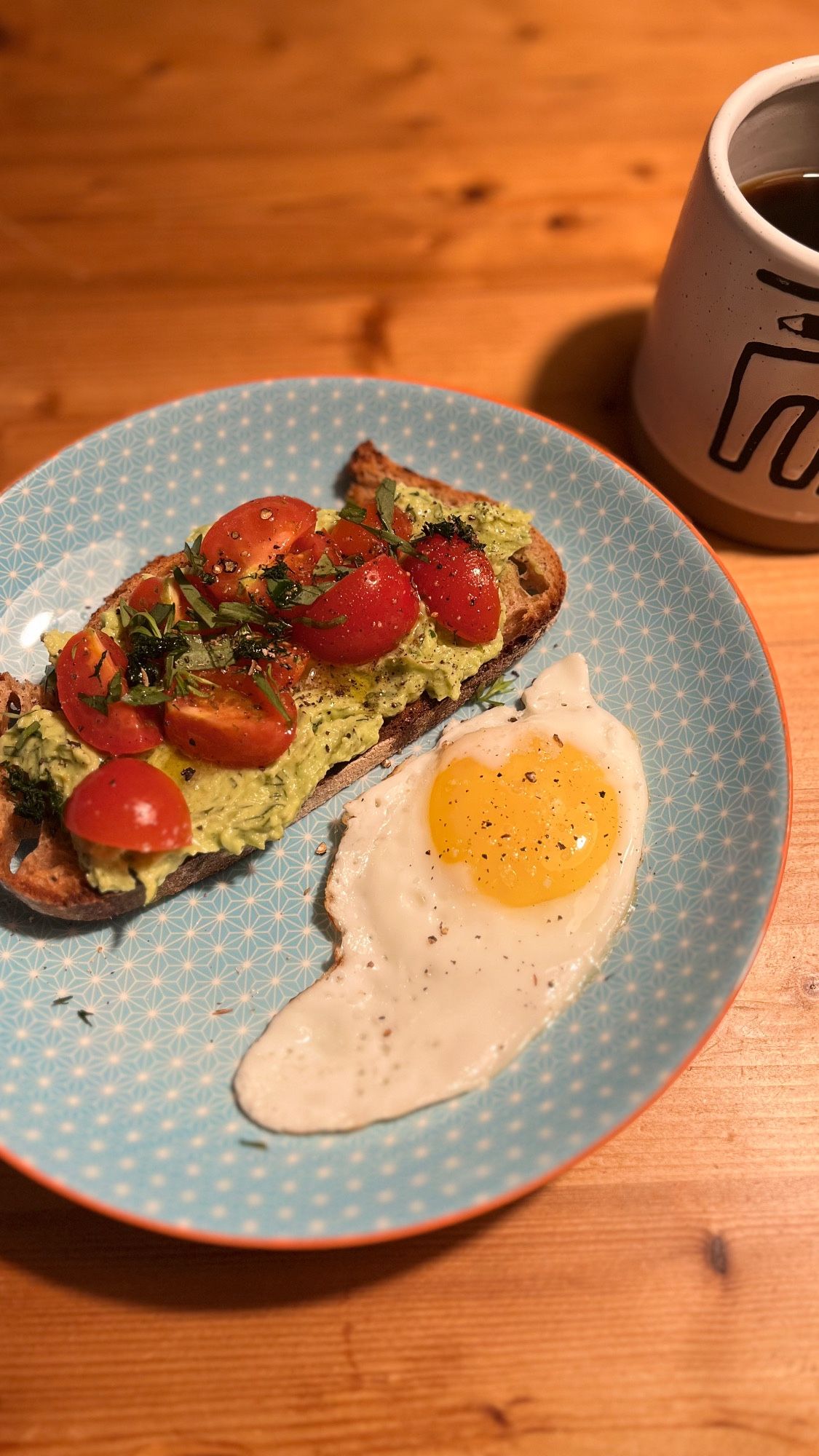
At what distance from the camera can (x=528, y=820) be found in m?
2.57

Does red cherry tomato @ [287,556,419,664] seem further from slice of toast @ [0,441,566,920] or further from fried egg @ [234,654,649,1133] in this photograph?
fried egg @ [234,654,649,1133]

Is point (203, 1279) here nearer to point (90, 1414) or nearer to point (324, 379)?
point (90, 1414)

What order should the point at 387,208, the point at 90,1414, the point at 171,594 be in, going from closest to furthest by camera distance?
the point at 90,1414 → the point at 171,594 → the point at 387,208

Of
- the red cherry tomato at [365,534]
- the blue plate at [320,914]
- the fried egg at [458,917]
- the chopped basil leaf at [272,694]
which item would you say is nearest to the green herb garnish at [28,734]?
the blue plate at [320,914]

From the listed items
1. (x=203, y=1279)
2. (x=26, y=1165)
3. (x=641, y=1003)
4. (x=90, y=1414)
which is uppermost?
(x=641, y=1003)

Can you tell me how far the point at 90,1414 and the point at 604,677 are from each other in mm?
2338

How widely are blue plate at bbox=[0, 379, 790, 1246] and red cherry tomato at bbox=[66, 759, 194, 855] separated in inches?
15.4

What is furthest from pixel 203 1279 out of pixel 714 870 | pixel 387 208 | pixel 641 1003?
A: pixel 387 208

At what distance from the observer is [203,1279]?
2.25 metres

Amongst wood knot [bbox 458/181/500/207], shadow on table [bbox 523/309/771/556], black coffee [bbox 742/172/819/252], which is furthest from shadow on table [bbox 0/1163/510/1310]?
wood knot [bbox 458/181/500/207]

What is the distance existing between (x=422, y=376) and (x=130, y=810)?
7.47ft

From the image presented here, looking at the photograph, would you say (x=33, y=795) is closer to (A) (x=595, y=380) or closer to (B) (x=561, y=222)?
(A) (x=595, y=380)

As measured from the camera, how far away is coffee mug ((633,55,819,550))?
2406mm

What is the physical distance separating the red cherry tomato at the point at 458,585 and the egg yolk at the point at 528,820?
1.27 ft
